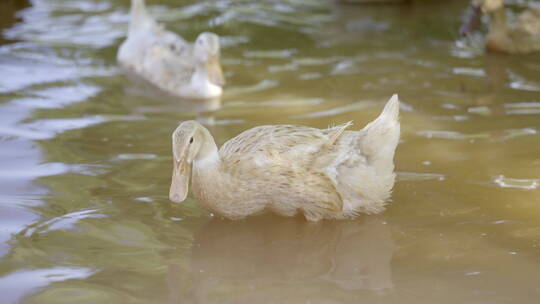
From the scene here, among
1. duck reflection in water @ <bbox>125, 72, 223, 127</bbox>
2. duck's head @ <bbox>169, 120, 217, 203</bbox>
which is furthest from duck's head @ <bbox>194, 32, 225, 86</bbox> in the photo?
duck's head @ <bbox>169, 120, 217, 203</bbox>

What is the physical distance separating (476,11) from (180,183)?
18.3 feet

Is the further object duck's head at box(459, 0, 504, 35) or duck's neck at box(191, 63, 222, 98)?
duck's head at box(459, 0, 504, 35)

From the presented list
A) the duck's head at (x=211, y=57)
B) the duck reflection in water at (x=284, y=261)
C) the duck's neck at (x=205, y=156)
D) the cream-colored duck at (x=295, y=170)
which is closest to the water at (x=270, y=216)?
the duck reflection in water at (x=284, y=261)

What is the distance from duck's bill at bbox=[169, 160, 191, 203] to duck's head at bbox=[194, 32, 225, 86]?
3.03 meters

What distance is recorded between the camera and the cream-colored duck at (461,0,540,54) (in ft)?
27.8

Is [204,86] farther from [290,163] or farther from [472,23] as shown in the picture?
[472,23]

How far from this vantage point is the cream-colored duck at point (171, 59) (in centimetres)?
724

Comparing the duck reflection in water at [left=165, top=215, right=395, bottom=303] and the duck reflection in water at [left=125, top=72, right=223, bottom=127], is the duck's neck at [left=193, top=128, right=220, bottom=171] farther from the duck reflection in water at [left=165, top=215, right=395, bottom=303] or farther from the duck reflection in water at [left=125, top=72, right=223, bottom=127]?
the duck reflection in water at [left=125, top=72, right=223, bottom=127]

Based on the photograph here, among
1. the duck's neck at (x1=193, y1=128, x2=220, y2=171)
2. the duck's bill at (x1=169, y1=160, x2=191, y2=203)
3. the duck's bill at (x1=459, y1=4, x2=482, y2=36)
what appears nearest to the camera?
the duck's bill at (x1=169, y1=160, x2=191, y2=203)

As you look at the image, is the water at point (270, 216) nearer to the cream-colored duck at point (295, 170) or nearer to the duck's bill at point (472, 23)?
the cream-colored duck at point (295, 170)

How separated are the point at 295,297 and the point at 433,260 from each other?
0.80 m

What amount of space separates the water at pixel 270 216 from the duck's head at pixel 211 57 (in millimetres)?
235

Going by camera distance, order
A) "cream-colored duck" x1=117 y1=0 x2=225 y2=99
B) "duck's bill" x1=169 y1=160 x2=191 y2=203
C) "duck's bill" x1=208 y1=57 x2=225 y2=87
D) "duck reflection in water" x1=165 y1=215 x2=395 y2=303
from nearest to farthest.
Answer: "duck reflection in water" x1=165 y1=215 x2=395 y2=303, "duck's bill" x1=169 y1=160 x2=191 y2=203, "duck's bill" x1=208 y1=57 x2=225 y2=87, "cream-colored duck" x1=117 y1=0 x2=225 y2=99

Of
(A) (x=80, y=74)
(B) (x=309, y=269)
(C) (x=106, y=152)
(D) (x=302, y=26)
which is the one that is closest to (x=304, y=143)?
(B) (x=309, y=269)
